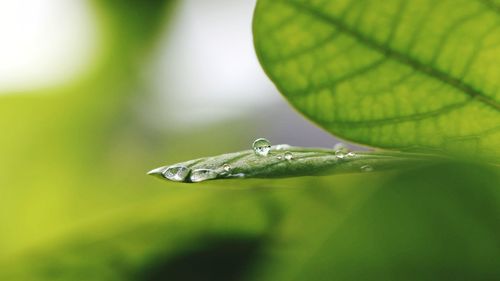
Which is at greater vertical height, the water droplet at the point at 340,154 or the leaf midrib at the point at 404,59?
the leaf midrib at the point at 404,59

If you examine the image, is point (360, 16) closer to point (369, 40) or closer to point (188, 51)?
point (369, 40)

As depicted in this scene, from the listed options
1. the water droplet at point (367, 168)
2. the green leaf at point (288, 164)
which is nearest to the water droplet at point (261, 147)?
the green leaf at point (288, 164)

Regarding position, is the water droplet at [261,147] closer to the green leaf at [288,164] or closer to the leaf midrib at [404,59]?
the green leaf at [288,164]

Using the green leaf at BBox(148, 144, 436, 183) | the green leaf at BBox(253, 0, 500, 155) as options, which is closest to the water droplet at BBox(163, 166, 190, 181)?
the green leaf at BBox(148, 144, 436, 183)

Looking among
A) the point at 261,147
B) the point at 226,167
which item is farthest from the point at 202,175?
the point at 261,147

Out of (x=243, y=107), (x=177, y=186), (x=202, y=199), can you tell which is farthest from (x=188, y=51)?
(x=202, y=199)

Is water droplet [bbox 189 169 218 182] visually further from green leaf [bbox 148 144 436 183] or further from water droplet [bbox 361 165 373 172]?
water droplet [bbox 361 165 373 172]

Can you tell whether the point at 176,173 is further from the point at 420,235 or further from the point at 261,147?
the point at 420,235
